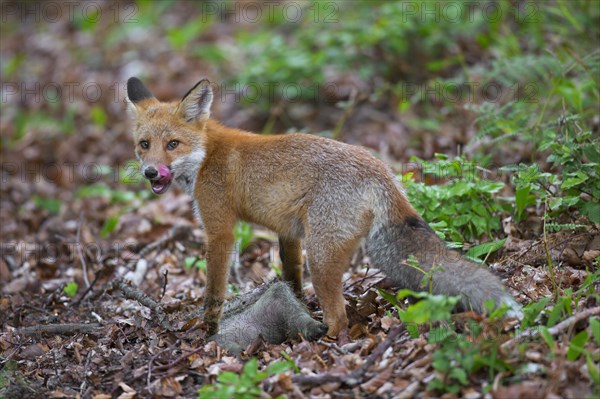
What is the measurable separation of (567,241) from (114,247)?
267 inches

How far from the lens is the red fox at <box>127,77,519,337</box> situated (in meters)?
6.11

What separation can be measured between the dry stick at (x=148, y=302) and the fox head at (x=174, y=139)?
3.87 ft

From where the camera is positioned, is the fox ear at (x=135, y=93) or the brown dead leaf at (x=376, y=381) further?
the fox ear at (x=135, y=93)

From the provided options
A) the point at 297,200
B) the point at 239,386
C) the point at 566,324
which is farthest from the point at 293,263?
the point at 566,324

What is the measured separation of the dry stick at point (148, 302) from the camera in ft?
23.1

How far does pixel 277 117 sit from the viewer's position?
14.3 meters

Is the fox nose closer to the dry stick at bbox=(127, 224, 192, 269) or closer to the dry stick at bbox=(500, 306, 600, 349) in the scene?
the dry stick at bbox=(127, 224, 192, 269)

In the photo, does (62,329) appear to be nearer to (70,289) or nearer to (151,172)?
(70,289)

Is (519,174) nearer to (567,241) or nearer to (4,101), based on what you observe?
(567,241)

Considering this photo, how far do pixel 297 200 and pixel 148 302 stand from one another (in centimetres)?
206

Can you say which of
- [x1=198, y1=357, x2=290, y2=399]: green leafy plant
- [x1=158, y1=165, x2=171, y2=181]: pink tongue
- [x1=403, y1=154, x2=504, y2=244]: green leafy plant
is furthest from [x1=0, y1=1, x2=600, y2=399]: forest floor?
[x1=158, y1=165, x2=171, y2=181]: pink tongue

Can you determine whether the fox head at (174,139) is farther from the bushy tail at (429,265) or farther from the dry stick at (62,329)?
the bushy tail at (429,265)

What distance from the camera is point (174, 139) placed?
25.4ft

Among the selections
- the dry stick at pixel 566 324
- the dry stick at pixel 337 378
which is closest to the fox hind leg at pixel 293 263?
the dry stick at pixel 337 378
